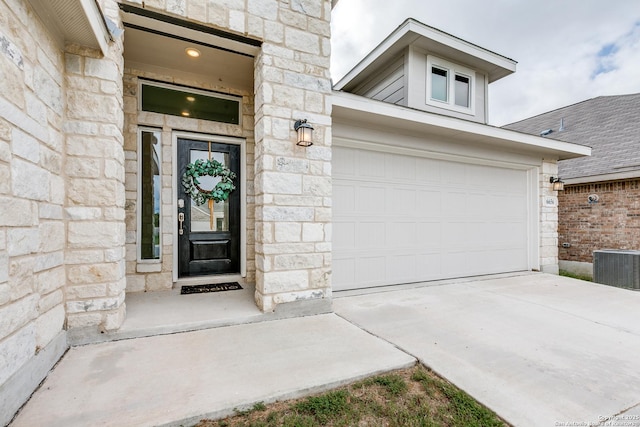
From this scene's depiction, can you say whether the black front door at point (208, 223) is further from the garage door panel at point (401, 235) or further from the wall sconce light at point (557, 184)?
the wall sconce light at point (557, 184)

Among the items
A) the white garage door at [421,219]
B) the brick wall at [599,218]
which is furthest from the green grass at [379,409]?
the brick wall at [599,218]

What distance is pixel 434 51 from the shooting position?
5684mm

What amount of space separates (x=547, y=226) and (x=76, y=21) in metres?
7.52

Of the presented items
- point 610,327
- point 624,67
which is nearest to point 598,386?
point 610,327

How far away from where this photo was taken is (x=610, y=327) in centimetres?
288

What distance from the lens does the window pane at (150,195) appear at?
3.71m

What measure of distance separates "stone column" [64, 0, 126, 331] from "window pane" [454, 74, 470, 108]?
6.00 meters

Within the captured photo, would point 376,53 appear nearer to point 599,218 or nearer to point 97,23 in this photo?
point 97,23

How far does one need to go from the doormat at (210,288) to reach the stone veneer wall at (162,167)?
0.24m

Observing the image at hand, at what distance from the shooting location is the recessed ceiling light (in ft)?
10.5

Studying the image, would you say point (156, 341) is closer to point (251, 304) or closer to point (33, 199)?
point (251, 304)

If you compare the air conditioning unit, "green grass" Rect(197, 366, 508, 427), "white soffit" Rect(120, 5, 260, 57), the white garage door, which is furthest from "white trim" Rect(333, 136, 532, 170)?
"green grass" Rect(197, 366, 508, 427)

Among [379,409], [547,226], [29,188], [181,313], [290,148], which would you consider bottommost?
[379,409]

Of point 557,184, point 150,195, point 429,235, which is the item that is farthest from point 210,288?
point 557,184
